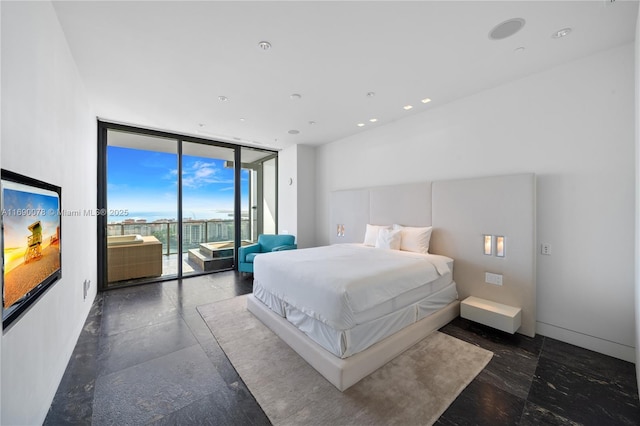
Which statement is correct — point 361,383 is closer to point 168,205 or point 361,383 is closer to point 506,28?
point 506,28

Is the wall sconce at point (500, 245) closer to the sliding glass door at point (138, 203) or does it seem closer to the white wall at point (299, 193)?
the white wall at point (299, 193)

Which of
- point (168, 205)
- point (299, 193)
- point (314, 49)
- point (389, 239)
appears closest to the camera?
point (314, 49)

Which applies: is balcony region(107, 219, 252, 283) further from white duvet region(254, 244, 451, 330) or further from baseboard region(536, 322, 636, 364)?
baseboard region(536, 322, 636, 364)

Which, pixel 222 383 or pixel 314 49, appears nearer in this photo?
pixel 222 383

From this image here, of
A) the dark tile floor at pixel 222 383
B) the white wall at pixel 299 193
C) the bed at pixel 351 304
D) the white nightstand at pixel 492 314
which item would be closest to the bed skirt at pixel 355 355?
the bed at pixel 351 304

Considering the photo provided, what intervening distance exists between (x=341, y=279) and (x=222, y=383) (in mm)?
1272

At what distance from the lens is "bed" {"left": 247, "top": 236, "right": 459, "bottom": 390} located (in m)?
2.11

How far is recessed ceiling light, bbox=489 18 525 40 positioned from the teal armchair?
13.7 feet

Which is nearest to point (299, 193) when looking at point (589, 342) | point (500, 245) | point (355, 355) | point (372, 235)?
point (372, 235)

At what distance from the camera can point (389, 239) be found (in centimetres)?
383

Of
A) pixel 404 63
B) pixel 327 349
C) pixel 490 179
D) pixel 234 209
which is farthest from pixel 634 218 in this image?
pixel 234 209

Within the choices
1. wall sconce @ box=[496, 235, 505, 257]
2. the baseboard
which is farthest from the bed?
the baseboard

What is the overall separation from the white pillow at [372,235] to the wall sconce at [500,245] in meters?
1.53

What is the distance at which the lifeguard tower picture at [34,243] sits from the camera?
57.7 inches
